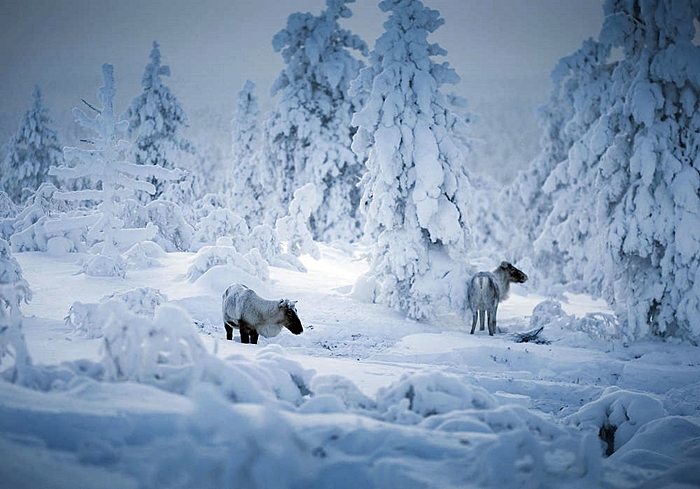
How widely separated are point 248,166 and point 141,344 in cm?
2960

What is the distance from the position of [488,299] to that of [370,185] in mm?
→ 4887

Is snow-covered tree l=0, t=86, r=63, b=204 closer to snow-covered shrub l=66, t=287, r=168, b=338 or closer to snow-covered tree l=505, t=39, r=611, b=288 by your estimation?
snow-covered shrub l=66, t=287, r=168, b=338

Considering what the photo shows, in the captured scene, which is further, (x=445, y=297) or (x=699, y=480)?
(x=445, y=297)

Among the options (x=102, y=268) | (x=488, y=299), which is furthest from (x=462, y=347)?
(x=102, y=268)

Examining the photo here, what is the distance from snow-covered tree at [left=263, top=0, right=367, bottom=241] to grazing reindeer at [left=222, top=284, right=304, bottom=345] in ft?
63.3

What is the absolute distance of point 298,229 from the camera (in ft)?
72.4

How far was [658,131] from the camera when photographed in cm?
1266

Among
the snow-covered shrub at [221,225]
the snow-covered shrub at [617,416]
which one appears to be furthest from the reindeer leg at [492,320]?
the snow-covered shrub at [221,225]

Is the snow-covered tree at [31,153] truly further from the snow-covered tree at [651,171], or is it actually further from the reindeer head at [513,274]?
the snow-covered tree at [651,171]

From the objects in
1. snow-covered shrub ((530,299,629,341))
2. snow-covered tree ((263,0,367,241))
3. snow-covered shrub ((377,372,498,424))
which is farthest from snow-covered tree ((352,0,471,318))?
snow-covered tree ((263,0,367,241))

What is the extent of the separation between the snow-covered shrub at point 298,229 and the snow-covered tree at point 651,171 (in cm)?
1188

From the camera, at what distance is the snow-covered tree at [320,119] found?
29.0m

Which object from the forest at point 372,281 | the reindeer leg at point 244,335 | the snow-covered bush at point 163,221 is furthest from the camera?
the snow-covered bush at point 163,221

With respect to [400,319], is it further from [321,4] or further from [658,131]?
[321,4]
